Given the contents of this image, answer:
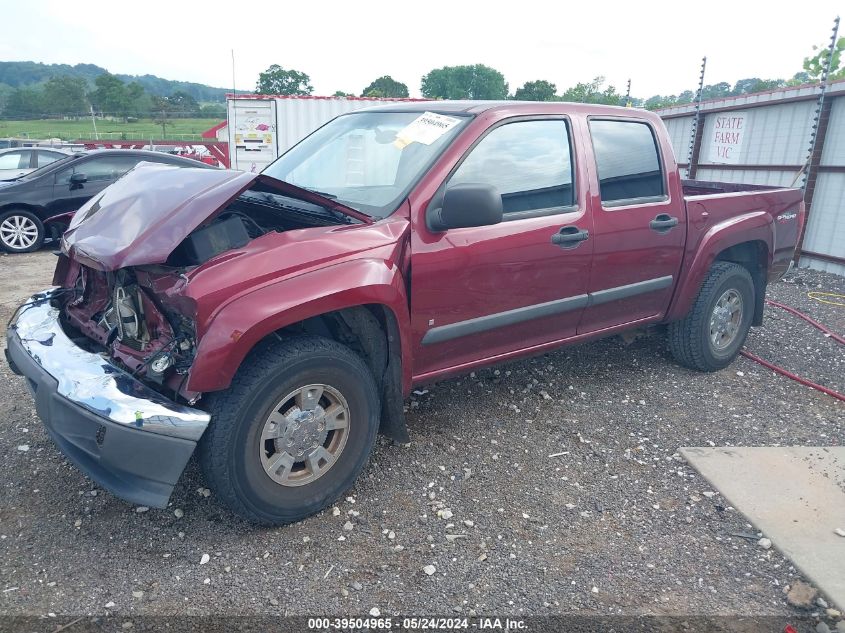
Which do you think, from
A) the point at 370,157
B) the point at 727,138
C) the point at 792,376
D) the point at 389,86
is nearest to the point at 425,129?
the point at 370,157

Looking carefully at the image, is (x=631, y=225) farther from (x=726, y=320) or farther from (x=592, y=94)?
(x=592, y=94)

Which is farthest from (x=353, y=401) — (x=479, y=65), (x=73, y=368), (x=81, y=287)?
(x=479, y=65)

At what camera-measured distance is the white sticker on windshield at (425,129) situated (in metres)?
3.37

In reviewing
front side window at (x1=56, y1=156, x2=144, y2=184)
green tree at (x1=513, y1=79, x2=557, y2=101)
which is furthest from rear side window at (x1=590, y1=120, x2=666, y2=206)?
green tree at (x1=513, y1=79, x2=557, y2=101)

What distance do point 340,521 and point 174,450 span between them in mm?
897

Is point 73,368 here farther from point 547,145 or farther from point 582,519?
point 547,145

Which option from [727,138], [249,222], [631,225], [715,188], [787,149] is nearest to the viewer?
[249,222]

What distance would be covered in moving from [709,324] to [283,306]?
3.48 meters

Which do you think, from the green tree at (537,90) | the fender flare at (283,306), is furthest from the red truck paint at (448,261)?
the green tree at (537,90)

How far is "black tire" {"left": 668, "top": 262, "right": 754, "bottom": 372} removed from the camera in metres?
4.66

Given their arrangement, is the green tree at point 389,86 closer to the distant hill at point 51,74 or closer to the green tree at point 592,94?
the green tree at point 592,94

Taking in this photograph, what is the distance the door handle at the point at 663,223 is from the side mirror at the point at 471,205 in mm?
1578

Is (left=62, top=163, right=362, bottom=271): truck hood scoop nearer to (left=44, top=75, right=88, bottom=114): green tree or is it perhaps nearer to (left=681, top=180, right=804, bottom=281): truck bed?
(left=681, top=180, right=804, bottom=281): truck bed

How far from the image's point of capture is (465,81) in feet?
286
